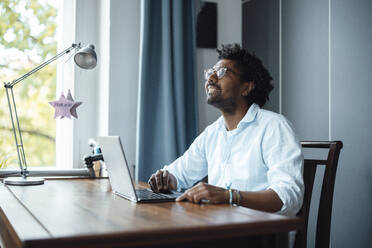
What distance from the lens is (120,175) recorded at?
147cm

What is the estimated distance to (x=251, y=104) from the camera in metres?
2.05

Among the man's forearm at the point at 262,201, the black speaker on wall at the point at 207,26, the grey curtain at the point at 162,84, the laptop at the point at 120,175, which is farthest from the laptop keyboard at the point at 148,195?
the black speaker on wall at the point at 207,26

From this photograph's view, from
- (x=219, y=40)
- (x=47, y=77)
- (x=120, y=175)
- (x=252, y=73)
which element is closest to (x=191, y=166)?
(x=252, y=73)

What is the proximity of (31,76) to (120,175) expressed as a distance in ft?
4.84

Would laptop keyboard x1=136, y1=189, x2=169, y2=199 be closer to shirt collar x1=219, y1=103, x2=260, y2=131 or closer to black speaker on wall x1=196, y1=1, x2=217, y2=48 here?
shirt collar x1=219, y1=103, x2=260, y2=131

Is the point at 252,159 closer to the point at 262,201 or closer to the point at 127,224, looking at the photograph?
the point at 262,201

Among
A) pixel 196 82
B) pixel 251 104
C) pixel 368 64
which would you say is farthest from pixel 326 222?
pixel 196 82

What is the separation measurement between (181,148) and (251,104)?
2.31ft

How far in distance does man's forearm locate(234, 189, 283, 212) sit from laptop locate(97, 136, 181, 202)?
0.24m

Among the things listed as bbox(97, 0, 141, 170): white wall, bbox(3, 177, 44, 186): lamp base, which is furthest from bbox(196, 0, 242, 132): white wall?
bbox(3, 177, 44, 186): lamp base

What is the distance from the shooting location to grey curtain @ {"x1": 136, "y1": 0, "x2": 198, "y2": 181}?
2521 millimetres

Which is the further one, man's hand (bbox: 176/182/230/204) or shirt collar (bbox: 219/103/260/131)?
shirt collar (bbox: 219/103/260/131)

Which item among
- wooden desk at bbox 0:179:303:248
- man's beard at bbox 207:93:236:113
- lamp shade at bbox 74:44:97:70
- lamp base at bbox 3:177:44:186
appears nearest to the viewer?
wooden desk at bbox 0:179:303:248

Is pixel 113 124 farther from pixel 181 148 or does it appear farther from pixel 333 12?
pixel 333 12
